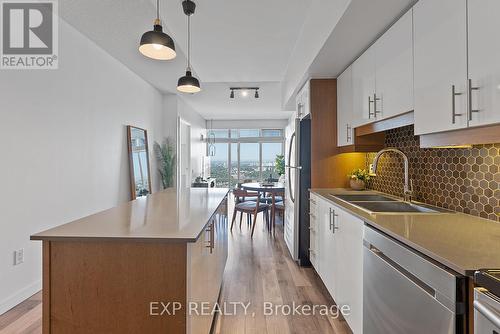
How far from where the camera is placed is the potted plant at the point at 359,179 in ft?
9.70

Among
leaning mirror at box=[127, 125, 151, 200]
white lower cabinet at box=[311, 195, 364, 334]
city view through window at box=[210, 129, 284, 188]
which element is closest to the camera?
white lower cabinet at box=[311, 195, 364, 334]

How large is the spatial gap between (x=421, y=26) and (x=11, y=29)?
131 inches

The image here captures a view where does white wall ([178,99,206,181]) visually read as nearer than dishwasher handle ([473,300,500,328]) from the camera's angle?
No

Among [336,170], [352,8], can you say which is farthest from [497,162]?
[336,170]

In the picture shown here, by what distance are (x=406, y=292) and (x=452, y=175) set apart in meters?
1.00

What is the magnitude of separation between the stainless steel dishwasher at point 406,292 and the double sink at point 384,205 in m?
0.41

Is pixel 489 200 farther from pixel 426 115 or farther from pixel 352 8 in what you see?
pixel 352 8

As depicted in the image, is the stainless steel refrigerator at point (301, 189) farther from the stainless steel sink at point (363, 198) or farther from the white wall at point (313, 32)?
the stainless steel sink at point (363, 198)

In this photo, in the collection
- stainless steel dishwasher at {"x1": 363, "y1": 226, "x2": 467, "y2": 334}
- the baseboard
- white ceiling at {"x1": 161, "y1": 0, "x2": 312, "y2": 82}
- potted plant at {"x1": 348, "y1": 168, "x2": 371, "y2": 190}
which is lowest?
the baseboard

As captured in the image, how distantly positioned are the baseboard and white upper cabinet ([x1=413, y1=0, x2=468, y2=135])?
3402 mm

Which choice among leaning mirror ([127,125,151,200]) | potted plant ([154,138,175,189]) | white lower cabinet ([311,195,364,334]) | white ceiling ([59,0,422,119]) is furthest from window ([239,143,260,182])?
white lower cabinet ([311,195,364,334])

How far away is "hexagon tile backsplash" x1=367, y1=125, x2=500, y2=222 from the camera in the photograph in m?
1.52

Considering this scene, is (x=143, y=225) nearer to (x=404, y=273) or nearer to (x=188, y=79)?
(x=404, y=273)

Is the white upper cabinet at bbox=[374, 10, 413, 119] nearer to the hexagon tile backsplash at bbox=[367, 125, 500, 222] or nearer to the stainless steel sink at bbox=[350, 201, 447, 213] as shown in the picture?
the hexagon tile backsplash at bbox=[367, 125, 500, 222]
